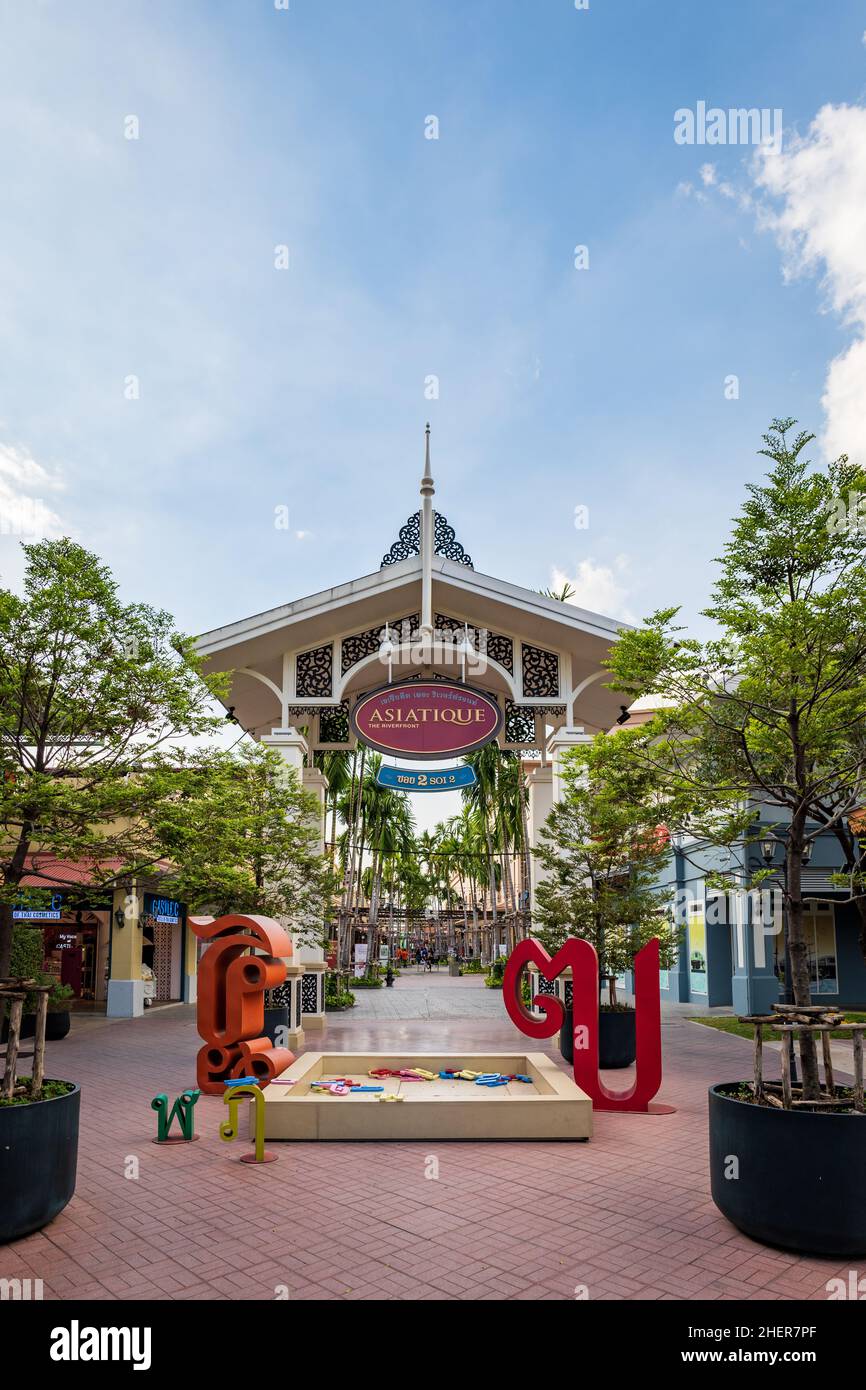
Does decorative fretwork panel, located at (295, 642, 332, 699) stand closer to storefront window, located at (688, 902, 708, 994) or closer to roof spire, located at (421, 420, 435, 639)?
roof spire, located at (421, 420, 435, 639)

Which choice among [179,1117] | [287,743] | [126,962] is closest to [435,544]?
[287,743]

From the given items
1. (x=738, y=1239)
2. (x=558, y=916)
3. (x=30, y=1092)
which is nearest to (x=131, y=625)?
(x=30, y=1092)

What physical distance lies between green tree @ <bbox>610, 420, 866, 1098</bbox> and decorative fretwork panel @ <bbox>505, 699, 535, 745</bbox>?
378 inches

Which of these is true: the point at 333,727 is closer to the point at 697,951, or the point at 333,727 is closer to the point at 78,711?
the point at 78,711

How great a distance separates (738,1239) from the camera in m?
6.48

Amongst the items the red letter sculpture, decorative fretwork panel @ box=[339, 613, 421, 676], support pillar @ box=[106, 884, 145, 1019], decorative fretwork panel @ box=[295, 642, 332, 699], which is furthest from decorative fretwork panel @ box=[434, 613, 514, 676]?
support pillar @ box=[106, 884, 145, 1019]

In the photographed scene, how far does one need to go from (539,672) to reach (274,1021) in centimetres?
745

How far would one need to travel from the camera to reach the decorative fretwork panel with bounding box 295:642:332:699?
57.5 ft

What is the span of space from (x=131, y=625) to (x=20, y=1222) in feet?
16.8

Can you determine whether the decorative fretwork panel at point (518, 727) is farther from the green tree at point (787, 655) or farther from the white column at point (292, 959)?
the green tree at point (787, 655)

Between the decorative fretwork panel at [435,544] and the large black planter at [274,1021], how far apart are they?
7570mm

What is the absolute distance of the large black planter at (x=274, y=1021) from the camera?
1475cm

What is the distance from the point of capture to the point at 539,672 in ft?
57.6
